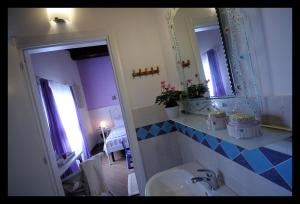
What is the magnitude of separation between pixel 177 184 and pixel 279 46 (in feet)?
3.54

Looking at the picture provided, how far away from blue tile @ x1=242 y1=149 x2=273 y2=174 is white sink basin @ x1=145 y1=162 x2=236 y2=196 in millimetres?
378

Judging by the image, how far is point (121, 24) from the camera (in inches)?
70.7

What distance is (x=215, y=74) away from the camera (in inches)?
41.3

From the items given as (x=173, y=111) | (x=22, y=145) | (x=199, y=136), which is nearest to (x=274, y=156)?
(x=199, y=136)

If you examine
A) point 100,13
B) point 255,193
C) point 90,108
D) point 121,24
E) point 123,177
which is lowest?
point 123,177

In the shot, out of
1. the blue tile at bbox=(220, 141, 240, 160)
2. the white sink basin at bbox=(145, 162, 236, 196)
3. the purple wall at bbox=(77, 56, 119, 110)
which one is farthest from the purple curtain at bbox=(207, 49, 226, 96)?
the purple wall at bbox=(77, 56, 119, 110)

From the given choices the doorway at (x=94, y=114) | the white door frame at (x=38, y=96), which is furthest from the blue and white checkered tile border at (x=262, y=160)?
the doorway at (x=94, y=114)

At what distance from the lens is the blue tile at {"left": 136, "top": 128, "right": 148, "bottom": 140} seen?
1.83 metres

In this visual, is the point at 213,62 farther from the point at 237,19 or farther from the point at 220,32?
the point at 237,19

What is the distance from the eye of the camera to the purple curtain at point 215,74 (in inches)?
39.4

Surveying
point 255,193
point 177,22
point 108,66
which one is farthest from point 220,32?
point 108,66

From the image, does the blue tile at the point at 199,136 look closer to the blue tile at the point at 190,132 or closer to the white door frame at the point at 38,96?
the blue tile at the point at 190,132

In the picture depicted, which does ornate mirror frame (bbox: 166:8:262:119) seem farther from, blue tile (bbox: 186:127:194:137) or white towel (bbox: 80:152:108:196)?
white towel (bbox: 80:152:108:196)
